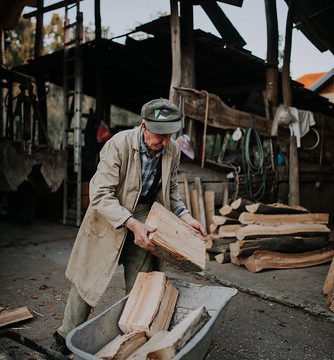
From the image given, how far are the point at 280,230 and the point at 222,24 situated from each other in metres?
4.05

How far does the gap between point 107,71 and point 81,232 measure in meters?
7.37

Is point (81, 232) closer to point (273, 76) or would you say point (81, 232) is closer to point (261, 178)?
point (261, 178)

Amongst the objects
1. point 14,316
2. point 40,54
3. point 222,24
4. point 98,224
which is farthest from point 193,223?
point 40,54

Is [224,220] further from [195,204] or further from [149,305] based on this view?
[149,305]

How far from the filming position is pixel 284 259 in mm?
4836

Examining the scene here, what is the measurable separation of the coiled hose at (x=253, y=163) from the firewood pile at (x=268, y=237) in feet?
3.60

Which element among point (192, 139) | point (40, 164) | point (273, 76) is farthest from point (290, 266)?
point (40, 164)

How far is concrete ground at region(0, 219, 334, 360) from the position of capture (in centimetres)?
292

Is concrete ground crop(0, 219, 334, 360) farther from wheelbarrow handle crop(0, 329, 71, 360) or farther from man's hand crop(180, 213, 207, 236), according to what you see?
man's hand crop(180, 213, 207, 236)

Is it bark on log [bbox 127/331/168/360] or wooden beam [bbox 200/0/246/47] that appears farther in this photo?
wooden beam [bbox 200/0/246/47]

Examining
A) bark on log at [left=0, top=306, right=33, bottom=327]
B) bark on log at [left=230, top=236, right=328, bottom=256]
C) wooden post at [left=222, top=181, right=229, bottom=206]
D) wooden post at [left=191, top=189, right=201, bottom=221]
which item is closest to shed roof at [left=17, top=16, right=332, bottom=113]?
wooden post at [left=222, top=181, right=229, bottom=206]

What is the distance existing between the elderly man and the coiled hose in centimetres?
371

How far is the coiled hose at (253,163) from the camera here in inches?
247

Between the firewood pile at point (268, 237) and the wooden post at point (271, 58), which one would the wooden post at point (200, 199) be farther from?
the wooden post at point (271, 58)
